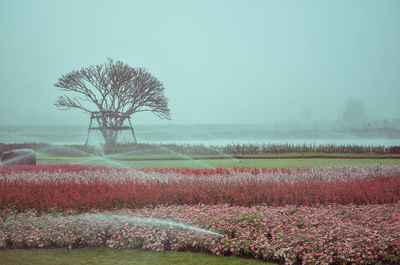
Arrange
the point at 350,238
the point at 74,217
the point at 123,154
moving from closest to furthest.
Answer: the point at 350,238, the point at 74,217, the point at 123,154

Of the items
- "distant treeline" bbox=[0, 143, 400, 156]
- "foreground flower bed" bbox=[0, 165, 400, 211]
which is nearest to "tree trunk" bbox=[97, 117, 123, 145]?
"distant treeline" bbox=[0, 143, 400, 156]

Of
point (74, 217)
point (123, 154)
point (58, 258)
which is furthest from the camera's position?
point (123, 154)

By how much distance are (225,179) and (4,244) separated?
5.39m

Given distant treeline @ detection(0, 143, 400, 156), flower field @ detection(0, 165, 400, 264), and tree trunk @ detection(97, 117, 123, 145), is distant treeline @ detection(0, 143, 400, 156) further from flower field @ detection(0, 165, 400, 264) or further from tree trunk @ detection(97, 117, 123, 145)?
flower field @ detection(0, 165, 400, 264)

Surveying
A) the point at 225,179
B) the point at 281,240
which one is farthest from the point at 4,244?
the point at 225,179

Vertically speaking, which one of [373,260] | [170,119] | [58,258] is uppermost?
[170,119]

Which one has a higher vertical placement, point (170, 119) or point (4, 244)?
point (170, 119)

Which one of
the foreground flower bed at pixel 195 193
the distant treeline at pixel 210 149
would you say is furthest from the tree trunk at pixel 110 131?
the foreground flower bed at pixel 195 193

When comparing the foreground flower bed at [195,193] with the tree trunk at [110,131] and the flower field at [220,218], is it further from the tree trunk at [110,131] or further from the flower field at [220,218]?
the tree trunk at [110,131]

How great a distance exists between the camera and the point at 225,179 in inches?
372

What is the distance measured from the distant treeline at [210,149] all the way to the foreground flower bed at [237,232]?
483 inches

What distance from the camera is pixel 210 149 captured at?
65.6 ft

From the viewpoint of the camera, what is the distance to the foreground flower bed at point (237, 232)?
4.89 m

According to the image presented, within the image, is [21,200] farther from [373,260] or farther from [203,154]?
[203,154]
